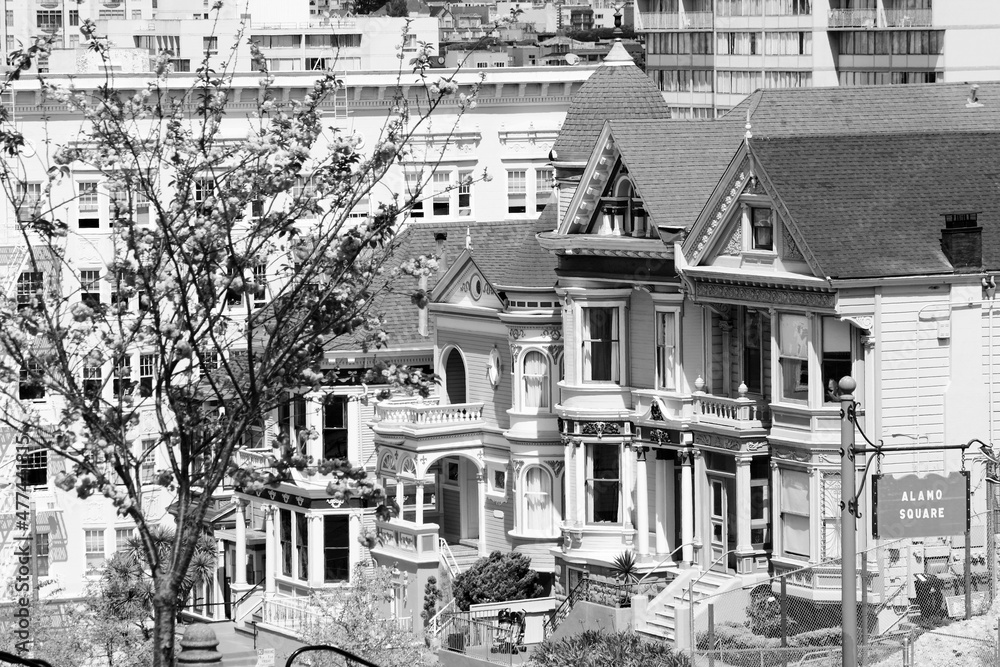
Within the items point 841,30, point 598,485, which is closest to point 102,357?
point 598,485

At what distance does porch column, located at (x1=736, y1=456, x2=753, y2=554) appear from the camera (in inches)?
1984

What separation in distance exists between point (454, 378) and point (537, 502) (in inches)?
198

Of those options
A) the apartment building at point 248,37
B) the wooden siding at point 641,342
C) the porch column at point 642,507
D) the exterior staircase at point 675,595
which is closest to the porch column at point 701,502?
the exterior staircase at point 675,595

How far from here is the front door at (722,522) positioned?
51562mm

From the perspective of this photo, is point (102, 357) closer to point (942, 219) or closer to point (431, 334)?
point (942, 219)

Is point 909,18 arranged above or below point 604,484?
above

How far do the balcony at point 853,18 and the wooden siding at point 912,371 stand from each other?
263 ft

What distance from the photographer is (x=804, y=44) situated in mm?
131000

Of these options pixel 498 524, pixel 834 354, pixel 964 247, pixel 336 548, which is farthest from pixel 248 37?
pixel 964 247

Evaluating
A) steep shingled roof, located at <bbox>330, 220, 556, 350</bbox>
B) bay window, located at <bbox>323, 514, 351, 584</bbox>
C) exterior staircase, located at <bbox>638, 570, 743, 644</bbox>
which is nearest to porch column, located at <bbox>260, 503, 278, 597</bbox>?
bay window, located at <bbox>323, 514, 351, 584</bbox>

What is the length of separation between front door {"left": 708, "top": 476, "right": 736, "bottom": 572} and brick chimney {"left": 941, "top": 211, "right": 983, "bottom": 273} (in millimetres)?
6568

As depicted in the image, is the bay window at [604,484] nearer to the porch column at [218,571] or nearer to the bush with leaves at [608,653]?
the bush with leaves at [608,653]

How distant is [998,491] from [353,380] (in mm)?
17946

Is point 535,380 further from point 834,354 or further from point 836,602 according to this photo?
point 836,602
